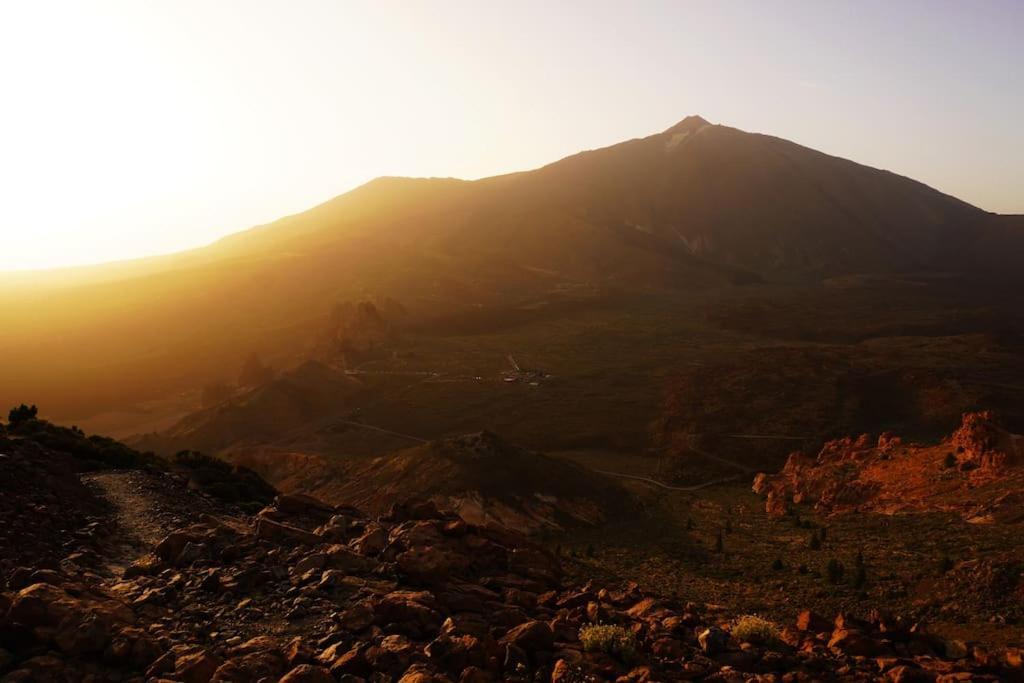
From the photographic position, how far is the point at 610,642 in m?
11.6

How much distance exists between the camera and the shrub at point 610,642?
11438mm

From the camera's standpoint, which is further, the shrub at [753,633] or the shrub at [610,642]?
the shrub at [753,633]

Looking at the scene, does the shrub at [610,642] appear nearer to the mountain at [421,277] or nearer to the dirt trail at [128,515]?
the dirt trail at [128,515]

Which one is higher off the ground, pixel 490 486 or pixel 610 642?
pixel 610 642

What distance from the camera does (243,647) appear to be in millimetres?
10758

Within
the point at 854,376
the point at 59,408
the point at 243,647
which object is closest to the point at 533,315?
the point at 854,376

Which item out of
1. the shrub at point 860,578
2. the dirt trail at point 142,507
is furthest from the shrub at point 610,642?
the shrub at point 860,578

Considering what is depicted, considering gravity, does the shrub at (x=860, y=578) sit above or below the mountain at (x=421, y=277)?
below

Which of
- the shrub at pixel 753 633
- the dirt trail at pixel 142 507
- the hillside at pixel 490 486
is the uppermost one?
the dirt trail at pixel 142 507

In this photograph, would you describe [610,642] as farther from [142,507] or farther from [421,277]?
[421,277]

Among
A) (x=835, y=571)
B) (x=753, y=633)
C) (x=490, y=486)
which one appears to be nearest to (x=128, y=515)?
(x=753, y=633)

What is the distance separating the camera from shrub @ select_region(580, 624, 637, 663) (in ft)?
37.5

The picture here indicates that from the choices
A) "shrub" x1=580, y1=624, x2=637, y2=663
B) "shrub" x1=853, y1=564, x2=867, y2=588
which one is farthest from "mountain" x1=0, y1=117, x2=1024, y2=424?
"shrub" x1=580, y1=624, x2=637, y2=663

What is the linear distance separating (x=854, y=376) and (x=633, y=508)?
41.8 meters
